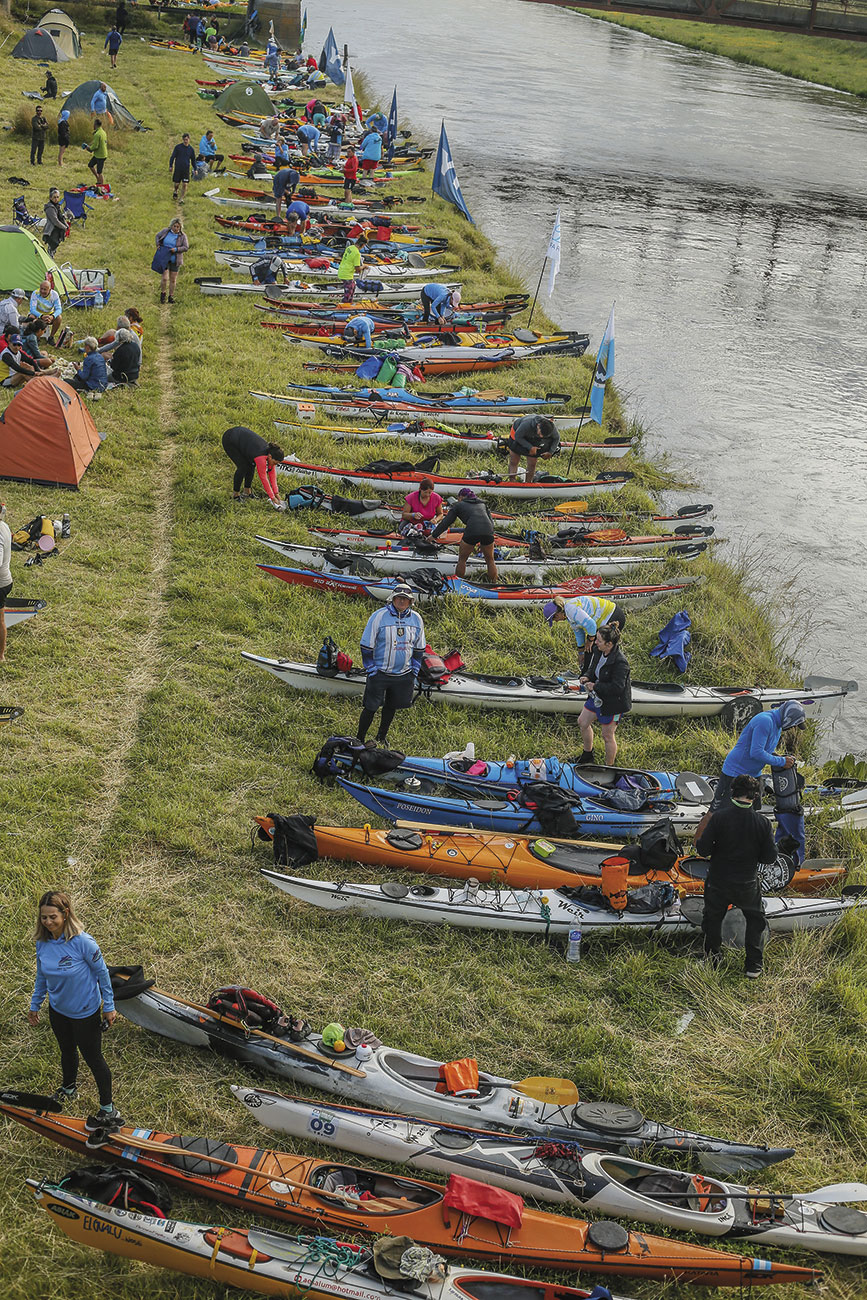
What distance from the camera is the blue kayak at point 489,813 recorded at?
307 inches

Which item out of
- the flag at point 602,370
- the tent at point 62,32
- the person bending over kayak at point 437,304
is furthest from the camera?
the tent at point 62,32

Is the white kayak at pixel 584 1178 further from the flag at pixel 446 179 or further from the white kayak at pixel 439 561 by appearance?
the flag at pixel 446 179

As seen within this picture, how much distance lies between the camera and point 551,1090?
A: 5.64 m

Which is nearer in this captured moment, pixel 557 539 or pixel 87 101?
pixel 557 539

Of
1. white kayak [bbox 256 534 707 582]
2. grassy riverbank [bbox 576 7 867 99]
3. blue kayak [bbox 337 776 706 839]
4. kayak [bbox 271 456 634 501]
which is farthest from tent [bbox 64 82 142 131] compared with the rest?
grassy riverbank [bbox 576 7 867 99]

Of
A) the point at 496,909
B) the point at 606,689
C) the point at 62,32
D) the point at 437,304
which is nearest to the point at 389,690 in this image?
the point at 606,689

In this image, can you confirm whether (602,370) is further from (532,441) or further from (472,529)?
(472,529)

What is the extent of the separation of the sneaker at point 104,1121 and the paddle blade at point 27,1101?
190 millimetres

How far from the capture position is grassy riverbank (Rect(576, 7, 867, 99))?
167ft

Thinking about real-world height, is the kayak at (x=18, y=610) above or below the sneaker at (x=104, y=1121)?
above

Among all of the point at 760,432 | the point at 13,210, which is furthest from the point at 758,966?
the point at 13,210

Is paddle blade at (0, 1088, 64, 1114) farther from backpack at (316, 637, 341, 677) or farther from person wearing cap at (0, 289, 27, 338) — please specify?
person wearing cap at (0, 289, 27, 338)

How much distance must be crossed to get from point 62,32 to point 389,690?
110 ft

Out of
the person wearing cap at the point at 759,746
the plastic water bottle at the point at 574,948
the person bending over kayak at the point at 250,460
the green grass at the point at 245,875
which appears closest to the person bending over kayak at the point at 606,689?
the green grass at the point at 245,875
